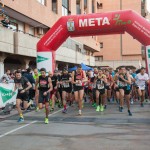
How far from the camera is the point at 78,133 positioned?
7.88m

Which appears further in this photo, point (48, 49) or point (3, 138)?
point (48, 49)

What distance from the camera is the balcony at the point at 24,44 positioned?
66.2 ft

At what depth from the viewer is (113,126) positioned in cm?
890

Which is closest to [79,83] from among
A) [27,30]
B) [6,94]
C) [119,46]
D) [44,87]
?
[44,87]

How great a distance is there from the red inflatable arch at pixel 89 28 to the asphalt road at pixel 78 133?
5.15 meters

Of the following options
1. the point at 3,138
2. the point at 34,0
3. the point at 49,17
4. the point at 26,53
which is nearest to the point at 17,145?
the point at 3,138

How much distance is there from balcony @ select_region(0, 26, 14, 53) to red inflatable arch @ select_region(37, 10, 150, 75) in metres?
3.20

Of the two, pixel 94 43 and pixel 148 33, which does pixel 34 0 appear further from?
pixel 94 43

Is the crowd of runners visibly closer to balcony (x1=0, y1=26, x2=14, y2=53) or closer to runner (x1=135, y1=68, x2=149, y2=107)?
runner (x1=135, y1=68, x2=149, y2=107)

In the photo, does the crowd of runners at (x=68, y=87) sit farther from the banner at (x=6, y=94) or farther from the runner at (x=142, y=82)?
the banner at (x=6, y=94)

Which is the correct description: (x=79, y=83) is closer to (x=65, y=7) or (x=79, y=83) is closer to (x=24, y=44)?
(x=24, y=44)

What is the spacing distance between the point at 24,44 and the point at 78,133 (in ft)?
46.3

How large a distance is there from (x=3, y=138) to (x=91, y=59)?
3862cm

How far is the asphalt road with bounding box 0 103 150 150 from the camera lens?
656 centimetres
